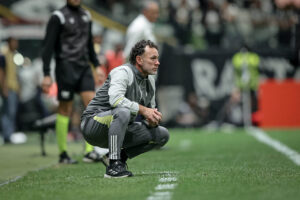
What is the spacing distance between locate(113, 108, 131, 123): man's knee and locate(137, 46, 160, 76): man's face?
0.55 meters

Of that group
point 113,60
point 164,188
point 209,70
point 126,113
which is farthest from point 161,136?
point 209,70

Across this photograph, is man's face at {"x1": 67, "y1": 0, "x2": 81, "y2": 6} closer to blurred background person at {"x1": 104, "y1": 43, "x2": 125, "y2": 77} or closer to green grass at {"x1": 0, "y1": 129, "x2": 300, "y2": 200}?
green grass at {"x1": 0, "y1": 129, "x2": 300, "y2": 200}

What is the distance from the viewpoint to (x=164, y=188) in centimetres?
610

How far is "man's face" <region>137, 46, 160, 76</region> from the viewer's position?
24.0ft

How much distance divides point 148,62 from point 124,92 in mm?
444

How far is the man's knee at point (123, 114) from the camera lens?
699 centimetres

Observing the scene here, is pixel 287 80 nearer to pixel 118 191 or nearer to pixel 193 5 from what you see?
pixel 193 5

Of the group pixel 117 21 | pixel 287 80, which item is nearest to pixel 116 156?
pixel 117 21

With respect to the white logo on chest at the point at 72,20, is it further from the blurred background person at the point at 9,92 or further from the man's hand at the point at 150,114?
the blurred background person at the point at 9,92

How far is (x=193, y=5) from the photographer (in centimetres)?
2284

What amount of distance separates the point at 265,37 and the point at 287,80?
164 cm

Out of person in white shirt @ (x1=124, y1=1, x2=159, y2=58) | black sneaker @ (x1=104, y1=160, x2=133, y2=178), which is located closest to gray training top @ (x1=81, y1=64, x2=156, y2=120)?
black sneaker @ (x1=104, y1=160, x2=133, y2=178)

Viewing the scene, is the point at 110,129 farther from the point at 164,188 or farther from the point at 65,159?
the point at 65,159

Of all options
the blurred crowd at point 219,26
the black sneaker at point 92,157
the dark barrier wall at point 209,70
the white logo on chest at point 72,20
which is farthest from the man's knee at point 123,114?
the blurred crowd at point 219,26
